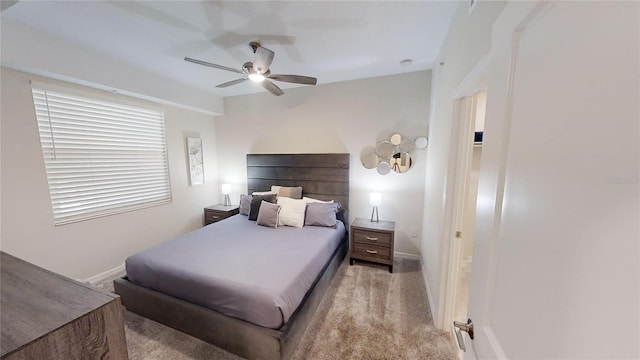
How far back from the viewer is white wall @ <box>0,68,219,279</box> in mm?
2012

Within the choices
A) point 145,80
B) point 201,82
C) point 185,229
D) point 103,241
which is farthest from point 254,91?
point 103,241

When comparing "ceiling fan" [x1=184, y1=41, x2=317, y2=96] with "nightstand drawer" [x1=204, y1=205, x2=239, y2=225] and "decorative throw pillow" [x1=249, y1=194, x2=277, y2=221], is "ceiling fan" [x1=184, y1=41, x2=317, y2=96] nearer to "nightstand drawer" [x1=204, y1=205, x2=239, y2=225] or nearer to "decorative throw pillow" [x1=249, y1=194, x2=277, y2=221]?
"decorative throw pillow" [x1=249, y1=194, x2=277, y2=221]

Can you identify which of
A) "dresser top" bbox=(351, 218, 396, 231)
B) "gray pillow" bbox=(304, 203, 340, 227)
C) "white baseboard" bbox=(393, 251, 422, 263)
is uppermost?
"gray pillow" bbox=(304, 203, 340, 227)

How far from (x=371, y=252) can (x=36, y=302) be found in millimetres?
2653

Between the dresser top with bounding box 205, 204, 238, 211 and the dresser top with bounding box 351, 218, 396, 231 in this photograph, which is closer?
the dresser top with bounding box 351, 218, 396, 231

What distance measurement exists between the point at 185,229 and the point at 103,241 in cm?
106

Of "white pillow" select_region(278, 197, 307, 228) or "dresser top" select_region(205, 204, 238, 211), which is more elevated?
"white pillow" select_region(278, 197, 307, 228)

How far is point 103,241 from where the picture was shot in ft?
8.73

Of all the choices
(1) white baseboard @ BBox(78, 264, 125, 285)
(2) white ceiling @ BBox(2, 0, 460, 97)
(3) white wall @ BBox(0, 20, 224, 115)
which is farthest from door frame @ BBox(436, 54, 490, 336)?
(1) white baseboard @ BBox(78, 264, 125, 285)

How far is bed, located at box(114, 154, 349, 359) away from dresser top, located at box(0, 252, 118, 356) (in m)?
0.80

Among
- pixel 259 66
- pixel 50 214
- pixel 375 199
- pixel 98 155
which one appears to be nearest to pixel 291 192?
pixel 375 199

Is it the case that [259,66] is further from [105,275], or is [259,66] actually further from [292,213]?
[105,275]

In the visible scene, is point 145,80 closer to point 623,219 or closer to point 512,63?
point 512,63

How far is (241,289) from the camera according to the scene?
5.19 feet
